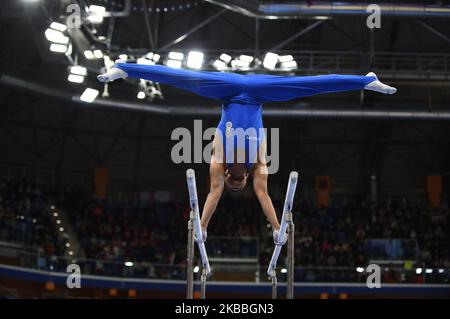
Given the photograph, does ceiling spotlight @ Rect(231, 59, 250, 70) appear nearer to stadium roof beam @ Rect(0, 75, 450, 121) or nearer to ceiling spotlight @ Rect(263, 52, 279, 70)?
ceiling spotlight @ Rect(263, 52, 279, 70)

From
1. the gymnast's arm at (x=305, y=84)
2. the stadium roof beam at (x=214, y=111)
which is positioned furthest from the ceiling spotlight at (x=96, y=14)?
the gymnast's arm at (x=305, y=84)

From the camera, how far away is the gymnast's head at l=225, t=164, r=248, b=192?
27.1 feet

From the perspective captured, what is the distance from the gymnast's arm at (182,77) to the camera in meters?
8.23

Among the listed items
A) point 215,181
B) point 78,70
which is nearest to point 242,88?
point 215,181

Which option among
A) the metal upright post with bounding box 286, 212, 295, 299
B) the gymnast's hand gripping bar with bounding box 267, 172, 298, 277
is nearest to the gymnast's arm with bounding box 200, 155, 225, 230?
the gymnast's hand gripping bar with bounding box 267, 172, 298, 277

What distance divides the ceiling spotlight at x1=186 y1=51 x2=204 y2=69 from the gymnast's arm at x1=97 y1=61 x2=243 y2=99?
909cm

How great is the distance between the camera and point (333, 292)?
19.5 metres

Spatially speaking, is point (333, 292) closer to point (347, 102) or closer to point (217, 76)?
point (347, 102)

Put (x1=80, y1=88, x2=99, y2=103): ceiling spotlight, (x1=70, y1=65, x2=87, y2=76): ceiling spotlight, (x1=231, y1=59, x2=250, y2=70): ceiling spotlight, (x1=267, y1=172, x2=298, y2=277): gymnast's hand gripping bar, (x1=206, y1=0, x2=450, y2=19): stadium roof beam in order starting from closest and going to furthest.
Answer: (x1=267, y1=172, x2=298, y2=277): gymnast's hand gripping bar → (x1=206, y1=0, x2=450, y2=19): stadium roof beam → (x1=70, y1=65, x2=87, y2=76): ceiling spotlight → (x1=231, y1=59, x2=250, y2=70): ceiling spotlight → (x1=80, y1=88, x2=99, y2=103): ceiling spotlight

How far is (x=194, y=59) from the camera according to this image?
57.3 feet

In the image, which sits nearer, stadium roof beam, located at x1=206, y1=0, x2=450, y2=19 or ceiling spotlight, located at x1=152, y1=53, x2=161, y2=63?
stadium roof beam, located at x1=206, y1=0, x2=450, y2=19

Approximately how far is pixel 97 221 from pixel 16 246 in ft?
19.5

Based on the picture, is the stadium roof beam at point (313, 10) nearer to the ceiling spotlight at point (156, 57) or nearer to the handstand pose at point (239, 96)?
the ceiling spotlight at point (156, 57)

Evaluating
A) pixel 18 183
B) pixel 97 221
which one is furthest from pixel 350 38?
pixel 18 183
